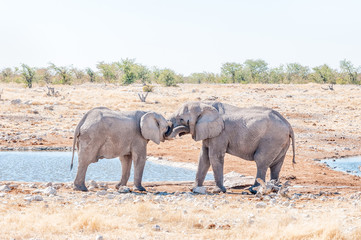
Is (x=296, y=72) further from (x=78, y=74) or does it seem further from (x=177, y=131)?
(x=177, y=131)

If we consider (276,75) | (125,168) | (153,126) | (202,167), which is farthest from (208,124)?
(276,75)

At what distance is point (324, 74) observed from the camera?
6769 cm

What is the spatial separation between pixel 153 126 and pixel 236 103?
2813 cm

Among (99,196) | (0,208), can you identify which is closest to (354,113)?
(99,196)

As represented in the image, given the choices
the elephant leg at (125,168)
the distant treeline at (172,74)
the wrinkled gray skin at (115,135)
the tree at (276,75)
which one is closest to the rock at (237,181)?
the wrinkled gray skin at (115,135)

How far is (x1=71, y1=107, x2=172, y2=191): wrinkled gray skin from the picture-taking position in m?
13.0

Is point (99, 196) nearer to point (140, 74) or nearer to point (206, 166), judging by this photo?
point (206, 166)

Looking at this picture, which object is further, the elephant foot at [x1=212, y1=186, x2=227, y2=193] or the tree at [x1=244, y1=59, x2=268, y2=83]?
the tree at [x1=244, y1=59, x2=268, y2=83]

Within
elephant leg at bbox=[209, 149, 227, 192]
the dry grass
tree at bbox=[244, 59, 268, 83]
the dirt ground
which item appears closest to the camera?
the dry grass

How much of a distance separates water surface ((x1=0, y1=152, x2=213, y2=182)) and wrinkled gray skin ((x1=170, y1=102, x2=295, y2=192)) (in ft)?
13.0

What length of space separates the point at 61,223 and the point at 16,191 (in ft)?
13.1

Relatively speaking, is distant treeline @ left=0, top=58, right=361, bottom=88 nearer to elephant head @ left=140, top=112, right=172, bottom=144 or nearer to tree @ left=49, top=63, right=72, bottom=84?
tree @ left=49, top=63, right=72, bottom=84

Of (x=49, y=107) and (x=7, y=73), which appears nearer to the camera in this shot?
(x=49, y=107)

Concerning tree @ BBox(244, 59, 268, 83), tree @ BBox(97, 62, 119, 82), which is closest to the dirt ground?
tree @ BBox(97, 62, 119, 82)
